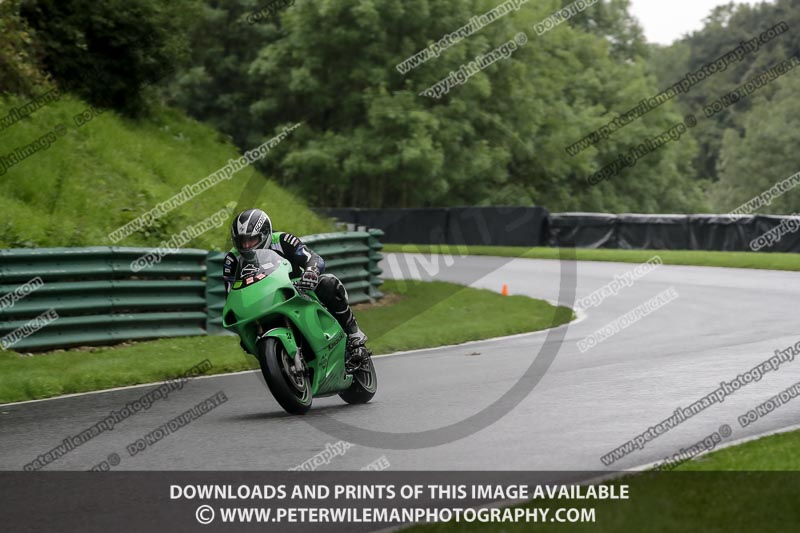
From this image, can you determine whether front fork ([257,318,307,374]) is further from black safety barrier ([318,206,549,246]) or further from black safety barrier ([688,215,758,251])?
black safety barrier ([318,206,549,246])

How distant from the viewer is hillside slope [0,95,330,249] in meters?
17.7

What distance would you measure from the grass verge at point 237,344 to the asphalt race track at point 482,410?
659 millimetres

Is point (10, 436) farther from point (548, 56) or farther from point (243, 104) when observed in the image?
point (548, 56)

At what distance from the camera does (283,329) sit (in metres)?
8.98

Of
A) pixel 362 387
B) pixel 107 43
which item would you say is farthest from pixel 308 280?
pixel 107 43

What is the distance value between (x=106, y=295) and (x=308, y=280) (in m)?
6.69

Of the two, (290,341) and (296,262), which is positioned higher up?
(296,262)

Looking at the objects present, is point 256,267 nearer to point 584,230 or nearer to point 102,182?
point 102,182

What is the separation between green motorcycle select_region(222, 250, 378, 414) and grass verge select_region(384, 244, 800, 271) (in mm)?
20383

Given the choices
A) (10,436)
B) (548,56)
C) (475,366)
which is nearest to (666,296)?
(475,366)

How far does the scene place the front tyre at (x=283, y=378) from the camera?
8.82 m

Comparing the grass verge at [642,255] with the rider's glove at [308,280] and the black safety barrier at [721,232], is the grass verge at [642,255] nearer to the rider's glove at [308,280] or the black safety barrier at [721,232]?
the black safety barrier at [721,232]

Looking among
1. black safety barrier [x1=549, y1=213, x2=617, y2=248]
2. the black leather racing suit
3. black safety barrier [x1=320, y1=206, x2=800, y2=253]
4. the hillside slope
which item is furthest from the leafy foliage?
the black leather racing suit

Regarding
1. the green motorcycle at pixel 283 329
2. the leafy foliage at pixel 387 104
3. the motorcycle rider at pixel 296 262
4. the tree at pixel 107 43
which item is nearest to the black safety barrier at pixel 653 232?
the leafy foliage at pixel 387 104
